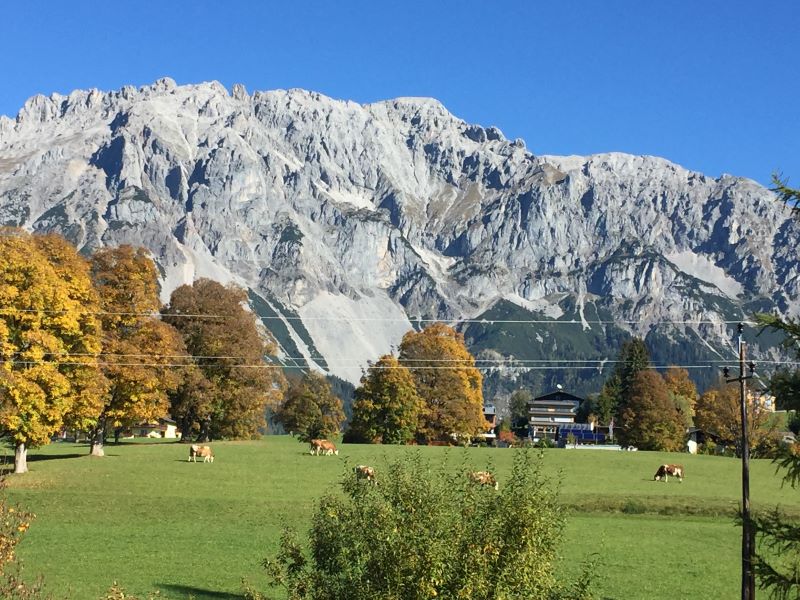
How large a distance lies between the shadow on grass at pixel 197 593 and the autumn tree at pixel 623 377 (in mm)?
95074

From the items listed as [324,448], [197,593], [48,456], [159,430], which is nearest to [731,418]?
[324,448]

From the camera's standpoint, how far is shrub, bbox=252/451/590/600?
17562mm

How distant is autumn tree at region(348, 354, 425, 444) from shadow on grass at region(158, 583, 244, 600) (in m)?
61.7

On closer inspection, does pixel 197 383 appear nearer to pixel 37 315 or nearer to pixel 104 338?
pixel 104 338

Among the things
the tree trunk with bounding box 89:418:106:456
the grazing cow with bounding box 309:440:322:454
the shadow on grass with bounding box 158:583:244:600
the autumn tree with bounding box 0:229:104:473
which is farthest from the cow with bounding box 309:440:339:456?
the shadow on grass with bounding box 158:583:244:600

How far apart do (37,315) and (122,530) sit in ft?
53.1

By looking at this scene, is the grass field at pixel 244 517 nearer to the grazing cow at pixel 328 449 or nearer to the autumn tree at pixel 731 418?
the grazing cow at pixel 328 449

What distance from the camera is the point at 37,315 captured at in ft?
163

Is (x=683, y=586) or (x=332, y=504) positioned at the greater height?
(x=332, y=504)

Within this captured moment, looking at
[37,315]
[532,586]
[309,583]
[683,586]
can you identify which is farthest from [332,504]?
[37,315]

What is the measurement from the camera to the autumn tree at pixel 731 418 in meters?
106

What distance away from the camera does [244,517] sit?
142 feet

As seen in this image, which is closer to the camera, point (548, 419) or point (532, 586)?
point (532, 586)

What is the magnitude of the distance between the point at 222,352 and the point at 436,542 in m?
63.5
